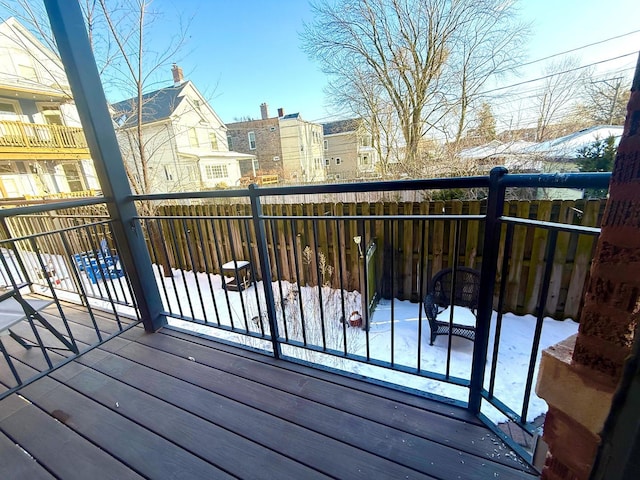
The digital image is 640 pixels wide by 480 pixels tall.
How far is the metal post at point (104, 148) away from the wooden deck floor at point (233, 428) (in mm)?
596

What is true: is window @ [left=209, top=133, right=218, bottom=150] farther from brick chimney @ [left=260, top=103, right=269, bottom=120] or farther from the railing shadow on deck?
the railing shadow on deck

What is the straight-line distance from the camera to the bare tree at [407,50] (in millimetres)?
6906

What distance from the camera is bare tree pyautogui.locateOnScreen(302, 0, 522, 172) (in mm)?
6906

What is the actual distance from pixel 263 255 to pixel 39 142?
1249cm

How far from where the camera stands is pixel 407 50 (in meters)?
7.31

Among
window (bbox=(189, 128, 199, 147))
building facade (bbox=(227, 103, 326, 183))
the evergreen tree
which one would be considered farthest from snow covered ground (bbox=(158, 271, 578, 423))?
building facade (bbox=(227, 103, 326, 183))

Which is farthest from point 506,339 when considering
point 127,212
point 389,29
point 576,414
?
point 389,29

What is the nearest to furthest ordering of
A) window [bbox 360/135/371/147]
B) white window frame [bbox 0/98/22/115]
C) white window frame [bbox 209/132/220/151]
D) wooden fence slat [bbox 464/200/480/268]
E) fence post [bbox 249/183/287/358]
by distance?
fence post [bbox 249/183/287/358] → wooden fence slat [bbox 464/200/480/268] → window [bbox 360/135/371/147] → white window frame [bbox 0/98/22/115] → white window frame [bbox 209/132/220/151]

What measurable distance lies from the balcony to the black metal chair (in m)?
10.4

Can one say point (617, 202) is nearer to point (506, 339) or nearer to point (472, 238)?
point (506, 339)

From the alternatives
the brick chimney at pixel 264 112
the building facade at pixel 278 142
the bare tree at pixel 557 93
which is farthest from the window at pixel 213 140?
the bare tree at pixel 557 93

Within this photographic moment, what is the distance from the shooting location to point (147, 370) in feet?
5.92

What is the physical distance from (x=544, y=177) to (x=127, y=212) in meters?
2.44

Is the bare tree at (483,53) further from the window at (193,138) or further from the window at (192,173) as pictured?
the window at (193,138)
